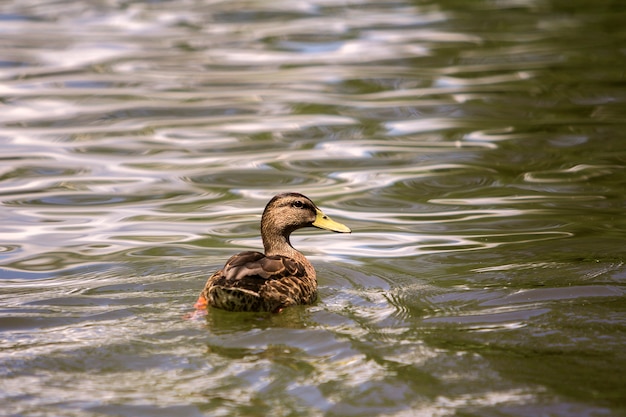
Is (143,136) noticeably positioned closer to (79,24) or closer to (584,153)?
(584,153)

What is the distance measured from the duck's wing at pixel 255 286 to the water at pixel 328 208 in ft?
0.38

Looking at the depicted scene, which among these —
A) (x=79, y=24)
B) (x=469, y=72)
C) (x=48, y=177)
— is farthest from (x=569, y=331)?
(x=79, y=24)

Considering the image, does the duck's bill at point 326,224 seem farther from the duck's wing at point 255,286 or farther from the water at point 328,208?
the duck's wing at point 255,286

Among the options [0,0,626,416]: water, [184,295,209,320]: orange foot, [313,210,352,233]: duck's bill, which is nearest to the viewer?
[0,0,626,416]: water

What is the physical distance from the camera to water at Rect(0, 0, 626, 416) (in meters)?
5.99

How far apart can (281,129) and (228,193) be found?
2.74m

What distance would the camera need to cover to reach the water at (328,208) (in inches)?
236

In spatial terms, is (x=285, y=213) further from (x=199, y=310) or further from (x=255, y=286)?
(x=199, y=310)

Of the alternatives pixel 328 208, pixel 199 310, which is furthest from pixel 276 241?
pixel 328 208

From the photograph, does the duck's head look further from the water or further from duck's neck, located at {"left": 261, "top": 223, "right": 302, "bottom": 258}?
the water

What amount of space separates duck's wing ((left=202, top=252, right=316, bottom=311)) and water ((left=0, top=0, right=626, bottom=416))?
115 millimetres

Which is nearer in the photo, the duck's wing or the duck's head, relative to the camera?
the duck's wing

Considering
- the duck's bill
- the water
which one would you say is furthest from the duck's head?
the water

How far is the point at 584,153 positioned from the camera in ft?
39.5
